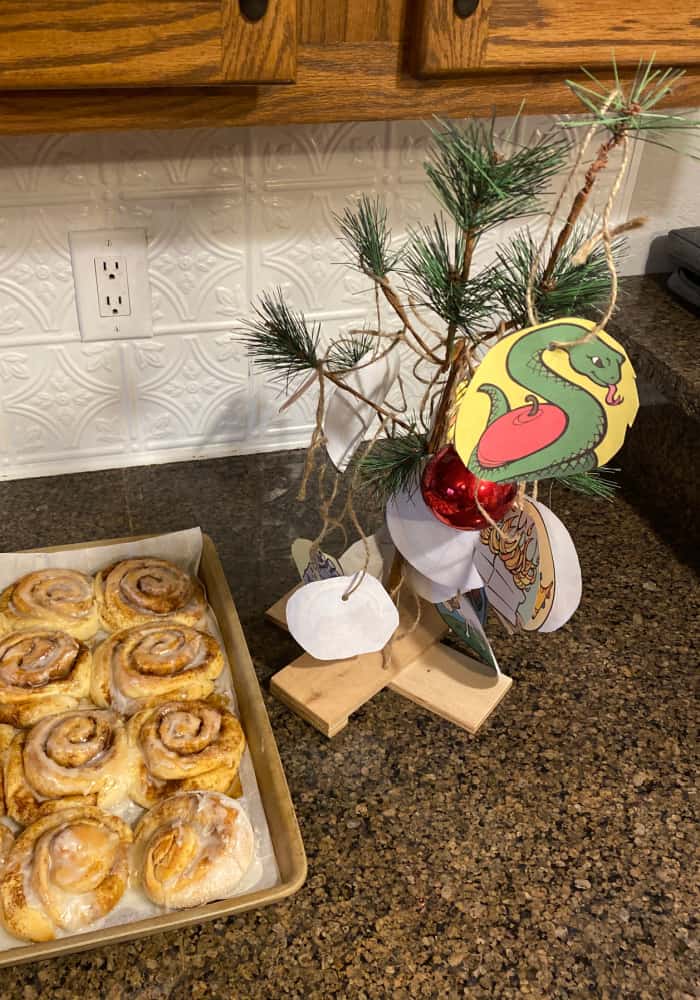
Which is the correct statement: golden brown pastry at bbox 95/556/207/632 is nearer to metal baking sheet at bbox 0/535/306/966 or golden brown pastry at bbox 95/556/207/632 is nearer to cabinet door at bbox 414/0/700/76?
metal baking sheet at bbox 0/535/306/966

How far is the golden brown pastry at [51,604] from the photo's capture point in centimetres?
85

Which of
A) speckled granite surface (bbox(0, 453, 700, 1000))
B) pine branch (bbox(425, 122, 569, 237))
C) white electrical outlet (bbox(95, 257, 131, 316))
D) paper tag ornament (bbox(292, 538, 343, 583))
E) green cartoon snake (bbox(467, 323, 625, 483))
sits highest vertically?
pine branch (bbox(425, 122, 569, 237))

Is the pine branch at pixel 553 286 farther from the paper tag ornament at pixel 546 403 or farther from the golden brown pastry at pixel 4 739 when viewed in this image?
the golden brown pastry at pixel 4 739

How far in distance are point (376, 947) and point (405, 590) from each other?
341mm

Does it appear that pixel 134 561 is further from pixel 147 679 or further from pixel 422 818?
pixel 422 818

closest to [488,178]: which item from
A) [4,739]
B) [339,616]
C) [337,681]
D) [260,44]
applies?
[260,44]

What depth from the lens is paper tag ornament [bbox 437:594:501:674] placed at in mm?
807

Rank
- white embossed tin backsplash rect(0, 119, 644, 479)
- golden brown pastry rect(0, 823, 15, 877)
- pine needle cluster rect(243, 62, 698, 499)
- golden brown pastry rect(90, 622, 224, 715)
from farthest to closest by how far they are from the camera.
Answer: white embossed tin backsplash rect(0, 119, 644, 479) < golden brown pastry rect(90, 622, 224, 715) < golden brown pastry rect(0, 823, 15, 877) < pine needle cluster rect(243, 62, 698, 499)

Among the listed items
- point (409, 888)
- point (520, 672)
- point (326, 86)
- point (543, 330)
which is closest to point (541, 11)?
point (326, 86)

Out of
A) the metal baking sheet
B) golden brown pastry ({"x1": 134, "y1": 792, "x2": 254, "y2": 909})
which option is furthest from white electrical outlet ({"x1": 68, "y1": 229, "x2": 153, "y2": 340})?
golden brown pastry ({"x1": 134, "y1": 792, "x2": 254, "y2": 909})

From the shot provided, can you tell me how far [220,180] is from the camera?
40.0 inches

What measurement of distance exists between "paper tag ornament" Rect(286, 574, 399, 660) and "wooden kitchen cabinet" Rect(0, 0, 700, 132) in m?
0.39

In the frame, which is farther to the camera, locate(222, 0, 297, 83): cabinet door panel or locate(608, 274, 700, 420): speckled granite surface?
locate(608, 274, 700, 420): speckled granite surface

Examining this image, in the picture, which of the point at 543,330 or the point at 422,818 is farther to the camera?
the point at 422,818
